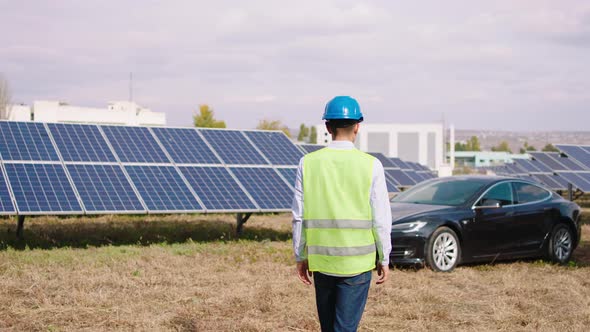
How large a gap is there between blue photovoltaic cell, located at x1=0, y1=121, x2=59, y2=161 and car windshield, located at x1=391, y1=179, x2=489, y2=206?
620cm

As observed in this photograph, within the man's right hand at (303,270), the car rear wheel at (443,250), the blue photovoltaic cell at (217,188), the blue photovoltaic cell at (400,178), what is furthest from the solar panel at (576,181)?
the man's right hand at (303,270)

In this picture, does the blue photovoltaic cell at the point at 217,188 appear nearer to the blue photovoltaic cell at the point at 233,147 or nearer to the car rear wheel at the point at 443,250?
the blue photovoltaic cell at the point at 233,147

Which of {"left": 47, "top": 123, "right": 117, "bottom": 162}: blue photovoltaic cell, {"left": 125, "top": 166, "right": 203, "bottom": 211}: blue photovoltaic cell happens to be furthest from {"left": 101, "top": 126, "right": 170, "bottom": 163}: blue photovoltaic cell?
{"left": 125, "top": 166, "right": 203, "bottom": 211}: blue photovoltaic cell

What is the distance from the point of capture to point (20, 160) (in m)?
12.8

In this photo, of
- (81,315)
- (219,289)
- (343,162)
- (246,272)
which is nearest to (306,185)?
(343,162)

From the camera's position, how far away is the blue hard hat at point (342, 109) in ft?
15.0

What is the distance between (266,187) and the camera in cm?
1420

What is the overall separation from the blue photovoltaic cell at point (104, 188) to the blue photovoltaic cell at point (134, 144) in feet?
2.11

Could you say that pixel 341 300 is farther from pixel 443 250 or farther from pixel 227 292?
pixel 443 250

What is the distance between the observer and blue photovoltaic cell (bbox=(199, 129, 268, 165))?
15.1 metres

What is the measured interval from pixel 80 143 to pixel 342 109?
10423 mm

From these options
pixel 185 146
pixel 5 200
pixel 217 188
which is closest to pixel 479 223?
pixel 217 188

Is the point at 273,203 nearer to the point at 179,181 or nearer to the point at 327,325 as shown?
the point at 179,181

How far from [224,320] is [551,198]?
711 cm
